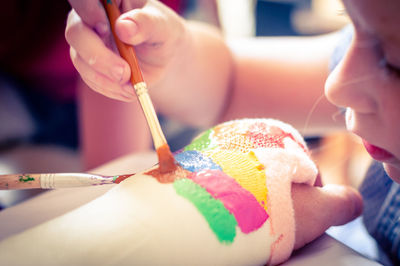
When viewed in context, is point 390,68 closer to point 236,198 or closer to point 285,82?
point 236,198

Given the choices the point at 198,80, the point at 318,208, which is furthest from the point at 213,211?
the point at 198,80

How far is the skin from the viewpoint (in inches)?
13.8

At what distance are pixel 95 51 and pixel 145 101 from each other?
0.09 meters

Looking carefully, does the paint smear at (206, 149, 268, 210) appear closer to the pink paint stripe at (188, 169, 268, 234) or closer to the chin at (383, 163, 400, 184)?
the pink paint stripe at (188, 169, 268, 234)

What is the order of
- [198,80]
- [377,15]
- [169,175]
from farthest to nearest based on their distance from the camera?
[198,80] < [169,175] < [377,15]

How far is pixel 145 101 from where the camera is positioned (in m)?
0.33

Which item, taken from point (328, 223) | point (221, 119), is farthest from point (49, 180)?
point (221, 119)

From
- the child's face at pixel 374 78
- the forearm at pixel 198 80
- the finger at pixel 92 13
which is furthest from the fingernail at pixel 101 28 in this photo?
the child's face at pixel 374 78

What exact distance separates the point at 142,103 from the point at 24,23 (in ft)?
1.55

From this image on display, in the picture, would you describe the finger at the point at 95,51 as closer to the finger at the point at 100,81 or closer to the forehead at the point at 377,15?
the finger at the point at 100,81

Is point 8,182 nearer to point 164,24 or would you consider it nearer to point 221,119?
point 164,24

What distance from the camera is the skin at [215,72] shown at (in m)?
0.35

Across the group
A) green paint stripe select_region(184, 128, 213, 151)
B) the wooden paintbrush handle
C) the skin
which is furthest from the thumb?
the wooden paintbrush handle

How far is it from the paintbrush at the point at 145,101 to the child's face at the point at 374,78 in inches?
6.4
